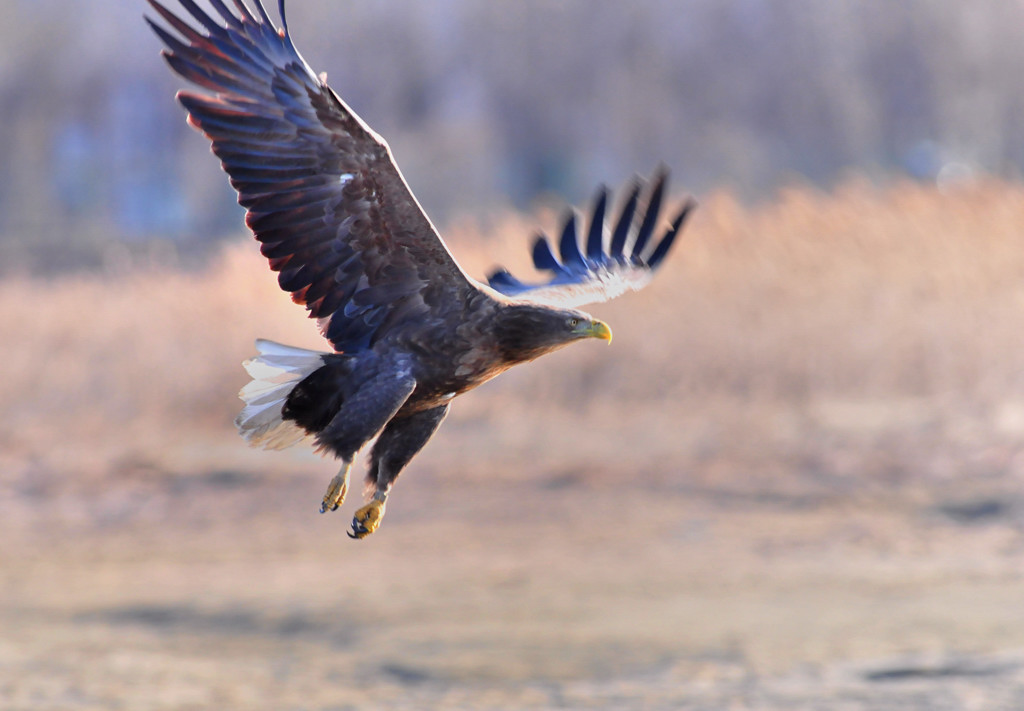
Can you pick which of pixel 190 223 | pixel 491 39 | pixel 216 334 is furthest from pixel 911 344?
Answer: pixel 491 39

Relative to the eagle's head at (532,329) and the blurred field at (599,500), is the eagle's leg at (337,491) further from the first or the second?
the blurred field at (599,500)

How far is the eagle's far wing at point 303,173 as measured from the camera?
5.34 m

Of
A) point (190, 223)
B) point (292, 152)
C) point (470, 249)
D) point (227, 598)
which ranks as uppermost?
point (190, 223)

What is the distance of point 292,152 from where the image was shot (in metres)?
5.37

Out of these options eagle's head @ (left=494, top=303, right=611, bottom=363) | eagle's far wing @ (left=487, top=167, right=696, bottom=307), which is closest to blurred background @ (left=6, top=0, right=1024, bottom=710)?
eagle's far wing @ (left=487, top=167, right=696, bottom=307)

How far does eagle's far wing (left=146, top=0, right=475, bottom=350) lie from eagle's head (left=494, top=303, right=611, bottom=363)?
0.21 m

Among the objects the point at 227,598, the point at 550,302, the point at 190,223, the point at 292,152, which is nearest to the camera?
the point at 292,152

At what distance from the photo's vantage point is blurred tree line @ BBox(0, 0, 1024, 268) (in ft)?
107

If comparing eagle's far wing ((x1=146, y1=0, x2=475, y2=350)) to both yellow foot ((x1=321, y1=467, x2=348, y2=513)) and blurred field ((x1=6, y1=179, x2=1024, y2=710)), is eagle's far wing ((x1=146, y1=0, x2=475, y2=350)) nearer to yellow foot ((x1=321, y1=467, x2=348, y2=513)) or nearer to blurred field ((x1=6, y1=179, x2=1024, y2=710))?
yellow foot ((x1=321, y1=467, x2=348, y2=513))

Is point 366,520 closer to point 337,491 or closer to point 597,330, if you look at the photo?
point 337,491

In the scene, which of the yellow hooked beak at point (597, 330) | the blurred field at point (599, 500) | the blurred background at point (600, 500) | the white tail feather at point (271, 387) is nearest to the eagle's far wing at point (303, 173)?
the white tail feather at point (271, 387)

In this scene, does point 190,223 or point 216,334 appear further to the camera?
point 190,223

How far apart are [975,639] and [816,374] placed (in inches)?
131

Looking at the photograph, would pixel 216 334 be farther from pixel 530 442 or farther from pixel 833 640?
pixel 833 640
